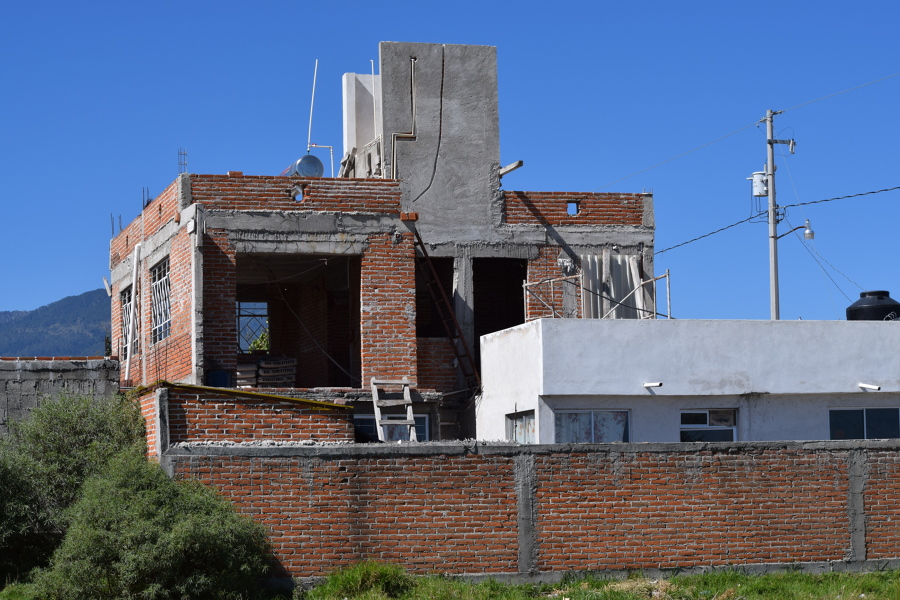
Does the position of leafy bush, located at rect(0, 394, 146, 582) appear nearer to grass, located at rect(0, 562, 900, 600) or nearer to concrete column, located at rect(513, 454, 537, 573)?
grass, located at rect(0, 562, 900, 600)

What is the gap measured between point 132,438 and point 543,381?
23.0 ft

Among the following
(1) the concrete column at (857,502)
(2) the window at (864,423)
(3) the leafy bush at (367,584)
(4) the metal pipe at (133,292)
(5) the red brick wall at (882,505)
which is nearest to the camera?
(3) the leafy bush at (367,584)

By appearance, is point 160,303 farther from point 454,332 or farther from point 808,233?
point 808,233

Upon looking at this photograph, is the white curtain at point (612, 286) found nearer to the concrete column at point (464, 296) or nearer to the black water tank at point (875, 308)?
the concrete column at point (464, 296)

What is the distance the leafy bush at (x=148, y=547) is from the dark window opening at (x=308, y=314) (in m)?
8.94

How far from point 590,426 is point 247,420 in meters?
6.40

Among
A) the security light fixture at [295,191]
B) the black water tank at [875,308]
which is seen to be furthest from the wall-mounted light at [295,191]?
the black water tank at [875,308]

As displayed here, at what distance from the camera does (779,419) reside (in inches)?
867

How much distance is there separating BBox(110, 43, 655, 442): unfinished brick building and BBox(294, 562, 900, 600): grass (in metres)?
6.70

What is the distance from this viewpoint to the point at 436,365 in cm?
2453

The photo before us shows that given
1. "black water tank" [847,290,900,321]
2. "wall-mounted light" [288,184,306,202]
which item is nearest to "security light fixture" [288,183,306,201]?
"wall-mounted light" [288,184,306,202]

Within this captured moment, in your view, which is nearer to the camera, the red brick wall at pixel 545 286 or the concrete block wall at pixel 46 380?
the concrete block wall at pixel 46 380

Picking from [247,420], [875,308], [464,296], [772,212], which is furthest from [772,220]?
[247,420]

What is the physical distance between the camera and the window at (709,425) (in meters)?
21.7
